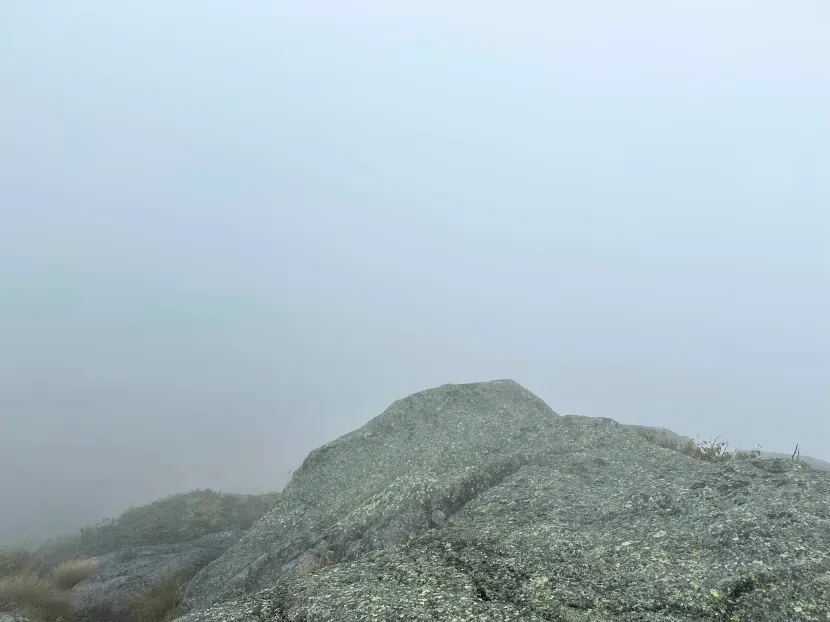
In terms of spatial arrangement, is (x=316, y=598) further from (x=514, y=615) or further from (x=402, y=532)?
(x=402, y=532)

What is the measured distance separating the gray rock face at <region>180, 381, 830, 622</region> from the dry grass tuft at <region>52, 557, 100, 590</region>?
32.0ft

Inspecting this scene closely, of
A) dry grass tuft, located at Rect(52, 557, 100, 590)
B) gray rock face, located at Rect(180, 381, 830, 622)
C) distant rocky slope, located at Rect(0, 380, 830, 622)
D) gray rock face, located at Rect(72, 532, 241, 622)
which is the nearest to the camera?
gray rock face, located at Rect(180, 381, 830, 622)

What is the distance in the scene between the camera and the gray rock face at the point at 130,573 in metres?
24.5

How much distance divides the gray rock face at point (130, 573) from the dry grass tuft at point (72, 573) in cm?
68

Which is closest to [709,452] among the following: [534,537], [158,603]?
[534,537]

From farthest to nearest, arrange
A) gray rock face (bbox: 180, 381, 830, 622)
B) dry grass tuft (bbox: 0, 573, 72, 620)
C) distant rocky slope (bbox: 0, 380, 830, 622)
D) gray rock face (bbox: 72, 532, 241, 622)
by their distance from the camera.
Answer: gray rock face (bbox: 72, 532, 241, 622) < dry grass tuft (bbox: 0, 573, 72, 620) < distant rocky slope (bbox: 0, 380, 830, 622) < gray rock face (bbox: 180, 381, 830, 622)

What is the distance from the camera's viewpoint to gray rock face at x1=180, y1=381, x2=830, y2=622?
13.2 meters

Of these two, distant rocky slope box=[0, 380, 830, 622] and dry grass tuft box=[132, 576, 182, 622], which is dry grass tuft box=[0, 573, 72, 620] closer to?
distant rocky slope box=[0, 380, 830, 622]

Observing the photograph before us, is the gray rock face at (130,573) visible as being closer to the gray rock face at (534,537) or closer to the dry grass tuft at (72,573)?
the dry grass tuft at (72,573)

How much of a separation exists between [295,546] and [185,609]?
531cm

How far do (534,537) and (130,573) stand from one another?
23.8 metres

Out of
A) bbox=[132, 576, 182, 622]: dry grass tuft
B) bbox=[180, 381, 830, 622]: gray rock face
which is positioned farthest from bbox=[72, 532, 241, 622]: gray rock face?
bbox=[180, 381, 830, 622]: gray rock face

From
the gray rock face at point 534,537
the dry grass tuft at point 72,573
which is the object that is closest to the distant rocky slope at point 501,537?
the gray rock face at point 534,537

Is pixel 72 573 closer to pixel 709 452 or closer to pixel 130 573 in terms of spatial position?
pixel 130 573
